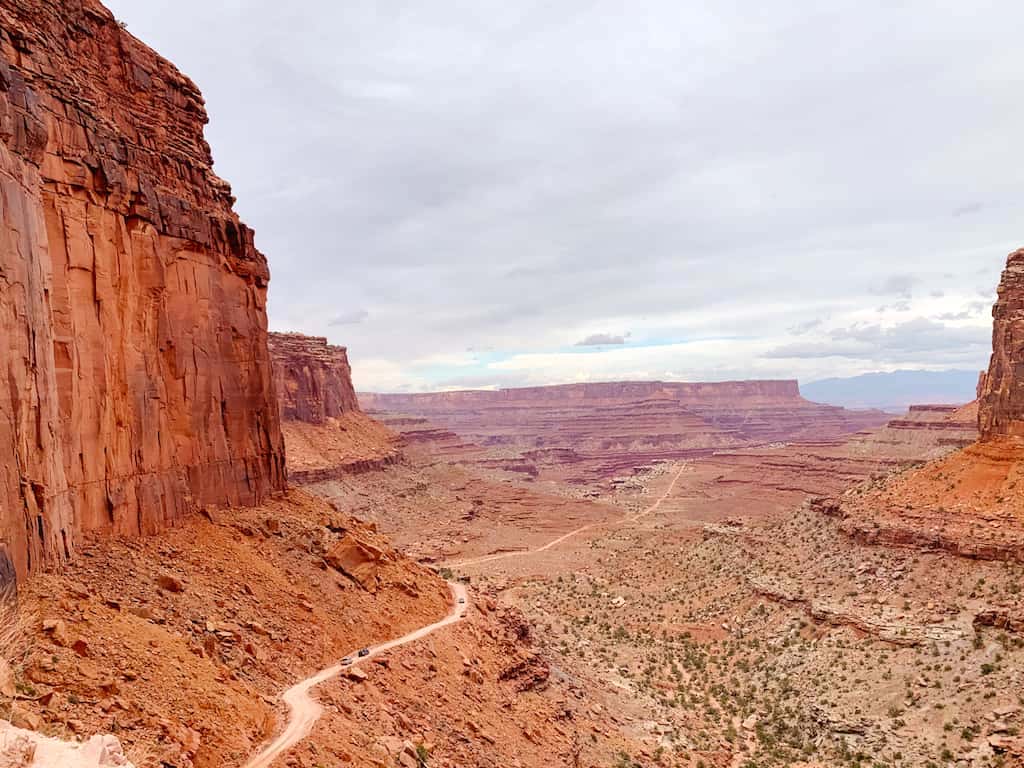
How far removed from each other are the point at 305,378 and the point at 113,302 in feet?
222

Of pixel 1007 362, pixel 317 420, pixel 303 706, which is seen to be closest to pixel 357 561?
pixel 303 706

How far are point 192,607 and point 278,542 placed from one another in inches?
261

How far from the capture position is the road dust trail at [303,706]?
14177 mm

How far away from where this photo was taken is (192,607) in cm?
1839

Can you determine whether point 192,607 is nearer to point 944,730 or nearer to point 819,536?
point 944,730

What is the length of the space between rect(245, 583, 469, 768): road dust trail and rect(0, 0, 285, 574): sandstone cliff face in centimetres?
646

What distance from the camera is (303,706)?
16969 millimetres

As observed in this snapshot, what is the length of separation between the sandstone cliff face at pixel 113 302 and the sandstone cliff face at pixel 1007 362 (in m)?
40.8

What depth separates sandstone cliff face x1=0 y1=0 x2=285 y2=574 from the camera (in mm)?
14781

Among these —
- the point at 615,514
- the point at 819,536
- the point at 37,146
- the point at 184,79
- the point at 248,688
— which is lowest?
the point at 615,514

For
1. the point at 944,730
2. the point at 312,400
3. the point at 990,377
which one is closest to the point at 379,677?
the point at 944,730

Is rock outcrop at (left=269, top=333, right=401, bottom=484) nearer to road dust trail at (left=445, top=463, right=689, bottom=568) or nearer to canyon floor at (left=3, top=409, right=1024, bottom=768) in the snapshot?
road dust trail at (left=445, top=463, right=689, bottom=568)

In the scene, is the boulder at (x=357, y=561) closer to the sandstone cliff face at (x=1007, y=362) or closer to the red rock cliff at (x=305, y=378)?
the sandstone cliff face at (x=1007, y=362)

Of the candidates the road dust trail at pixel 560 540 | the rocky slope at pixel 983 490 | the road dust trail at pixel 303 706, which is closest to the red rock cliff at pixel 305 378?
the road dust trail at pixel 560 540
